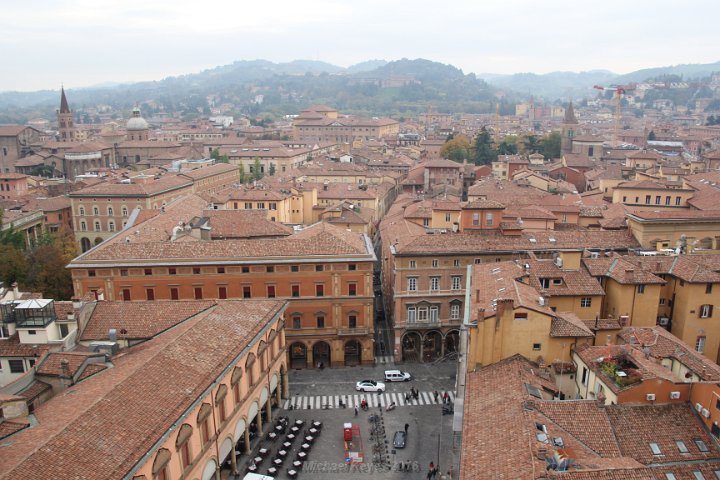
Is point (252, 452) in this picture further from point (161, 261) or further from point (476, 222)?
point (476, 222)

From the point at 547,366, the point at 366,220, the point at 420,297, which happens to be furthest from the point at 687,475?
the point at 366,220

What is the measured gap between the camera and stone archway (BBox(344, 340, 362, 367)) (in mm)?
52522

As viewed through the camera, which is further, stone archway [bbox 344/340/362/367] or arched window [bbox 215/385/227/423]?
stone archway [bbox 344/340/362/367]

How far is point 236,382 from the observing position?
34.8 m

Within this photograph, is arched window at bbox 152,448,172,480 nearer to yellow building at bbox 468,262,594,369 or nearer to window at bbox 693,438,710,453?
yellow building at bbox 468,262,594,369

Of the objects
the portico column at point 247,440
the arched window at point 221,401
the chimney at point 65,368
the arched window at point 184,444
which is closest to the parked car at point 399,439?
the portico column at point 247,440

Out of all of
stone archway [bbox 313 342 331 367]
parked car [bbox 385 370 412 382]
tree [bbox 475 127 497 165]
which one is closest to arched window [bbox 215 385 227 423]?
parked car [bbox 385 370 412 382]

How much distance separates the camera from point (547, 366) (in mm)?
35750

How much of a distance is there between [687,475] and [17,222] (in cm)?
8116

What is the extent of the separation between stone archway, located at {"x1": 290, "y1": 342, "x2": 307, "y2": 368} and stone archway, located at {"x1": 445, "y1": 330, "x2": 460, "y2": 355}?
40.3ft

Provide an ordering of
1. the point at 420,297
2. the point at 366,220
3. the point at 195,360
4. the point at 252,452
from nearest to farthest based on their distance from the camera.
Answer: the point at 195,360 < the point at 252,452 < the point at 420,297 < the point at 366,220

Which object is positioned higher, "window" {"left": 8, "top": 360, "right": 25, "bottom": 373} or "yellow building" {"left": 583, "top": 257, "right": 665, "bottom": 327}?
"yellow building" {"left": 583, "top": 257, "right": 665, "bottom": 327}

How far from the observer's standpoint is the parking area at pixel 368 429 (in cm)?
3706

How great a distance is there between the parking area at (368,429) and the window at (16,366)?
49.1 feet
